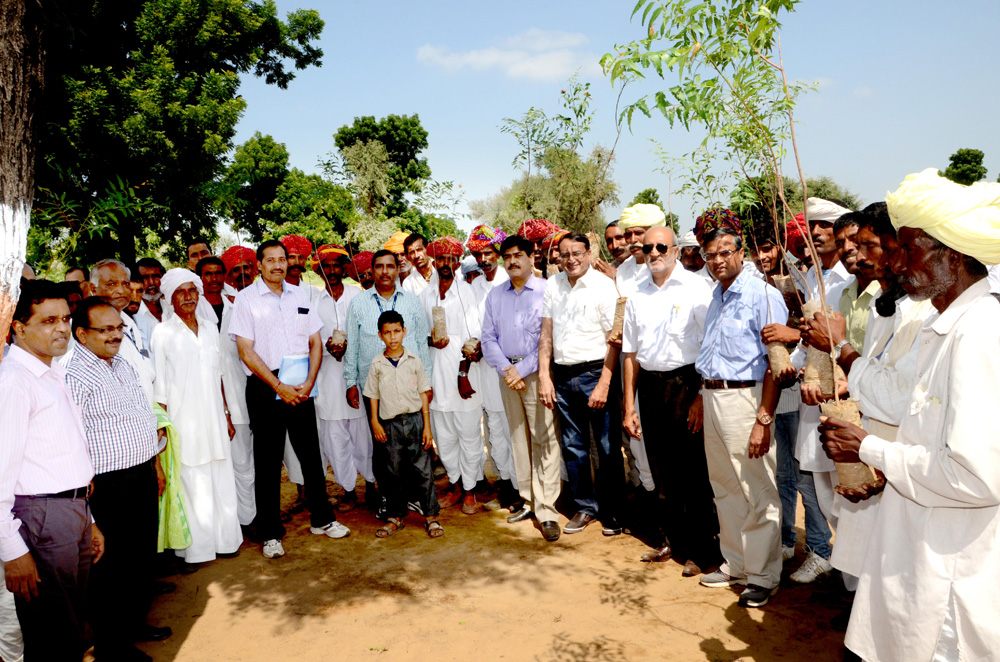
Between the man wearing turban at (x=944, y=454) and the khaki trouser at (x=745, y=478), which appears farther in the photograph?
the khaki trouser at (x=745, y=478)

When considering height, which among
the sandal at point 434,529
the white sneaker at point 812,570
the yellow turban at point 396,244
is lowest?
the white sneaker at point 812,570

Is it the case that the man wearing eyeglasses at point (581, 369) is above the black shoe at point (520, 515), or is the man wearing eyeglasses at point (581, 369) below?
above

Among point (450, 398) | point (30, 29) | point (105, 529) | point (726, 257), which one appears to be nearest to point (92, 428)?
point (105, 529)

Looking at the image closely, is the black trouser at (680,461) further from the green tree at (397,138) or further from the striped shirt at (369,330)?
the green tree at (397,138)

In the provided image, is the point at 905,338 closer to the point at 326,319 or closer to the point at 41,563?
the point at 41,563

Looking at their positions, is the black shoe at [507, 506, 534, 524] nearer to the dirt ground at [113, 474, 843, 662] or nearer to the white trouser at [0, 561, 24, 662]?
the dirt ground at [113, 474, 843, 662]

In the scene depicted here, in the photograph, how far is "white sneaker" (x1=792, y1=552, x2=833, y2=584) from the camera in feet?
12.8

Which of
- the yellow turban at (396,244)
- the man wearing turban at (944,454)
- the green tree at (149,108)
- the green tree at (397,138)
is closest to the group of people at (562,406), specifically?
the man wearing turban at (944,454)

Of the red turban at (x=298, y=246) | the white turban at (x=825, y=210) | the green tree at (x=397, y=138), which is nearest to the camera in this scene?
the white turban at (x=825, y=210)

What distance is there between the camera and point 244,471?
5.10 metres

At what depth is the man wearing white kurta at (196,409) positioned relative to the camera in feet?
14.4

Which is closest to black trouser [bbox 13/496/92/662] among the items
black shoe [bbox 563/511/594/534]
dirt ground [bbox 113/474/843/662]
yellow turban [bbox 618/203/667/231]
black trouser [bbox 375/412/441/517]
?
dirt ground [bbox 113/474/843/662]

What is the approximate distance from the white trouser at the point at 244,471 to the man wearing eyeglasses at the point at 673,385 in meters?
3.05

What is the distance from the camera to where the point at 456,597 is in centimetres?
401
